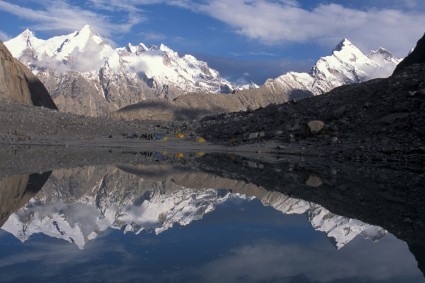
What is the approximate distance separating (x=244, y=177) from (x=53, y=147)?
98.7ft

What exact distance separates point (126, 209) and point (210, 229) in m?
4.36

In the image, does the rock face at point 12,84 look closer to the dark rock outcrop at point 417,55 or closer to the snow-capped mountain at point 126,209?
the dark rock outcrop at point 417,55

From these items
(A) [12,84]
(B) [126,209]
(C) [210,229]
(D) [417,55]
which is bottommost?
(B) [126,209]

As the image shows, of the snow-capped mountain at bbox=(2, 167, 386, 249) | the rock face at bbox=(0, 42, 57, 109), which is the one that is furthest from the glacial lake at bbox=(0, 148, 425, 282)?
the rock face at bbox=(0, 42, 57, 109)

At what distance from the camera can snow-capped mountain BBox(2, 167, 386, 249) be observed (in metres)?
Result: 14.9

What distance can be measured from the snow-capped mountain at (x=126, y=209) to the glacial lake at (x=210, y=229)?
0.05 metres

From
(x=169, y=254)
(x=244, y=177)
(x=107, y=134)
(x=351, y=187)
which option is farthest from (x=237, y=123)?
(x=169, y=254)

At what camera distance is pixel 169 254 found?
12266 millimetres

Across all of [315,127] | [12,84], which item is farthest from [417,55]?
[12,84]

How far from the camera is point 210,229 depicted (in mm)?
15633

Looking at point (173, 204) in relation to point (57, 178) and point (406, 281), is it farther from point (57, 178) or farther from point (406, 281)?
point (406, 281)

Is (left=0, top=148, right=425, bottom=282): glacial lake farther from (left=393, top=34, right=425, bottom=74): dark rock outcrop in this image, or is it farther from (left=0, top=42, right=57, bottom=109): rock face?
(left=0, top=42, right=57, bottom=109): rock face

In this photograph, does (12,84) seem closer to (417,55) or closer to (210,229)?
(417,55)

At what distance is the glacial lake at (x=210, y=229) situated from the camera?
11.1 meters
